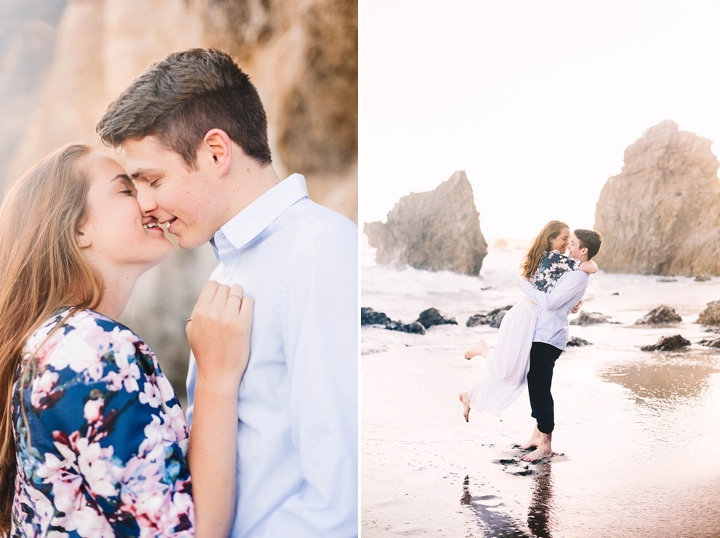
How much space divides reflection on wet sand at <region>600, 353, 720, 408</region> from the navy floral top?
0.44 meters

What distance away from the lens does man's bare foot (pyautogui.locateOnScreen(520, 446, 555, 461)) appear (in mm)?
2434

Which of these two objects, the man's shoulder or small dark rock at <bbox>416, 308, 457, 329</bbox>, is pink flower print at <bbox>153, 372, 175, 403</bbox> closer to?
the man's shoulder

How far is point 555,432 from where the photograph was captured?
2.45 metres

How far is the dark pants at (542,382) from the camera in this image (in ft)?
8.08

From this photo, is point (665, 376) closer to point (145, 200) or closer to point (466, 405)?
point (466, 405)

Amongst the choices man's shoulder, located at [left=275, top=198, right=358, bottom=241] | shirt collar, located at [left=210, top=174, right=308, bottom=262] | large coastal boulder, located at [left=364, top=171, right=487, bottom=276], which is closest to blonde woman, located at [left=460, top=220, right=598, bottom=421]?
large coastal boulder, located at [left=364, top=171, right=487, bottom=276]

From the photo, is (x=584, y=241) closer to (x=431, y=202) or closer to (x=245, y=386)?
(x=431, y=202)

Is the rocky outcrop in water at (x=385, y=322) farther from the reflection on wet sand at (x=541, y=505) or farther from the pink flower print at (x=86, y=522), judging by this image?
the pink flower print at (x=86, y=522)

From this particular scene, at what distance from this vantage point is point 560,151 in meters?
2.56

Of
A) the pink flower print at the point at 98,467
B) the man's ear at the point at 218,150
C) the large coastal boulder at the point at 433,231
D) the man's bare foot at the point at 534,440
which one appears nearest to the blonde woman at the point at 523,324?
the man's bare foot at the point at 534,440

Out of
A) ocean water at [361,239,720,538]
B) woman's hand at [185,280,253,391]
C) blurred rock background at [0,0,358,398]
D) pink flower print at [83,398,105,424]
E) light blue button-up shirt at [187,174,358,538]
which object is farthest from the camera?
ocean water at [361,239,720,538]

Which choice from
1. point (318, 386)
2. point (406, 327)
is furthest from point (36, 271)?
point (406, 327)

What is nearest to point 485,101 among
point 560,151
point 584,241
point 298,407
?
point 560,151

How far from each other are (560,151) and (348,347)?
52.6 inches
